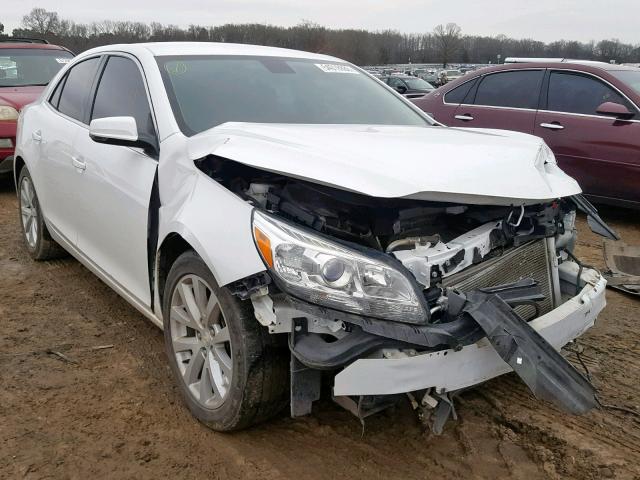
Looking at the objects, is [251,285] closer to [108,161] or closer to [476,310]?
[476,310]

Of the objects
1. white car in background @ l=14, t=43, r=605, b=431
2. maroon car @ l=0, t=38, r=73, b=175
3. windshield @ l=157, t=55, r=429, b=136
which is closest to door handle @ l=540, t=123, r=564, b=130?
windshield @ l=157, t=55, r=429, b=136

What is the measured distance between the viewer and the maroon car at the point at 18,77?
24.7 ft

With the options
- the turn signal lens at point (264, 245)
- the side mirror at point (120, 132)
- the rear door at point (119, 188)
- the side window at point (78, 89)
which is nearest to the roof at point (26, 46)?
the side window at point (78, 89)

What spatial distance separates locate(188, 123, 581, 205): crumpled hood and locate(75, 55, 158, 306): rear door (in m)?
0.48

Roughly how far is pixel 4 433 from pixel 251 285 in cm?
140

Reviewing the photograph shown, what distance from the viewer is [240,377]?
243 cm

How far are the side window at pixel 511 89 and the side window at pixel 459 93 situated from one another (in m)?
0.13

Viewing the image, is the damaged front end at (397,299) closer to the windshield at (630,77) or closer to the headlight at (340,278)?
the headlight at (340,278)

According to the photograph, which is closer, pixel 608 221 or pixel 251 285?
pixel 251 285

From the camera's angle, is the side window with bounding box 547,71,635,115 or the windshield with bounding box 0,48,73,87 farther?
the windshield with bounding box 0,48,73,87

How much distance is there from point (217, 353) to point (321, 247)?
29.6 inches

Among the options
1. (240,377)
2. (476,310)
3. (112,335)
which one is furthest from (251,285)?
(112,335)

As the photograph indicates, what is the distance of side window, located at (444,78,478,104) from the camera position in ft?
24.4

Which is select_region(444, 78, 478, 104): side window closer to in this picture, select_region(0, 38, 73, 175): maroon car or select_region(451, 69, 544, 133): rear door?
select_region(451, 69, 544, 133): rear door
